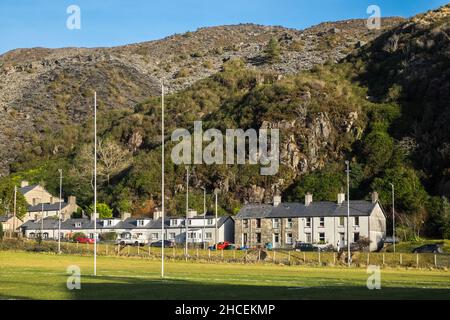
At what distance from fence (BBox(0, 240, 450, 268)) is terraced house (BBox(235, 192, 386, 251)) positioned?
58.1ft

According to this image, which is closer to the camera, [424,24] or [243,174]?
[243,174]

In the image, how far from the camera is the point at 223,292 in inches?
1179

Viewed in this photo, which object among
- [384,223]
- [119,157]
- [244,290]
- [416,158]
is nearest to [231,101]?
[119,157]

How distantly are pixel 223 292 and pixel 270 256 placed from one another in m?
47.6

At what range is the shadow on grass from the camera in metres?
27.8

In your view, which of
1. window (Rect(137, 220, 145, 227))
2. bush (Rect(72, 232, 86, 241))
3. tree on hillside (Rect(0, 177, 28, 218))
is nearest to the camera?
bush (Rect(72, 232, 86, 241))

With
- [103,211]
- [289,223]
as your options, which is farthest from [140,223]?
[289,223]

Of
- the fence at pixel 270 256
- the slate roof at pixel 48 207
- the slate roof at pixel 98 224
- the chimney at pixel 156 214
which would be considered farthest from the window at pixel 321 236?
the slate roof at pixel 48 207

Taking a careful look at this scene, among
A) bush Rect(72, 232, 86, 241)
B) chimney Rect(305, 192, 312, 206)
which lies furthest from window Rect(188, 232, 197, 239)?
chimney Rect(305, 192, 312, 206)

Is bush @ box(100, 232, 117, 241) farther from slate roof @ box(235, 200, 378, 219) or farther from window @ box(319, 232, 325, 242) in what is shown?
window @ box(319, 232, 325, 242)
